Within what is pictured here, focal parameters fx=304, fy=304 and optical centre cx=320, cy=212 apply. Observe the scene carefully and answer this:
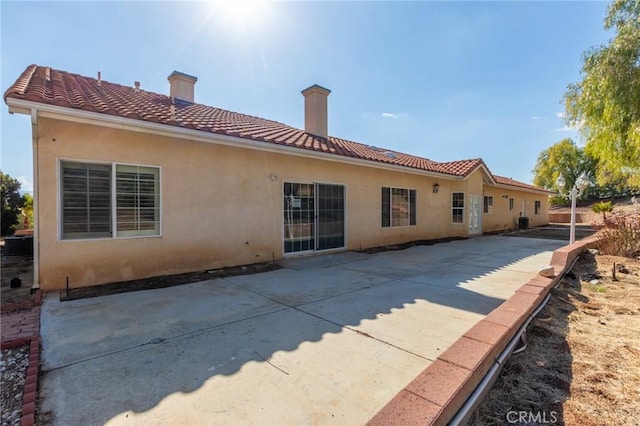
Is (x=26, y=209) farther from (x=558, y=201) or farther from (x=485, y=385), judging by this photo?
(x=558, y=201)

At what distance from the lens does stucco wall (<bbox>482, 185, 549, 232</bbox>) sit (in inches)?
734

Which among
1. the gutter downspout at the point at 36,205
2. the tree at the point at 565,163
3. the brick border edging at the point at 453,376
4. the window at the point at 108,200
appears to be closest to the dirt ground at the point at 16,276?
the gutter downspout at the point at 36,205

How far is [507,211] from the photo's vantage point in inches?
819

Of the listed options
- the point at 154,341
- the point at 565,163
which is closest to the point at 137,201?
the point at 154,341

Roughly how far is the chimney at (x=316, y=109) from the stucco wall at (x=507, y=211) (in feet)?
38.3

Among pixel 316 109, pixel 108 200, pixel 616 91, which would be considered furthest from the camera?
pixel 316 109

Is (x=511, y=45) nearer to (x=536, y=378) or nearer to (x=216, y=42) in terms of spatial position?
(x=216, y=42)

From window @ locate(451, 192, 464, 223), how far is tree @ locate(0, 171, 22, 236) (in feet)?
70.5

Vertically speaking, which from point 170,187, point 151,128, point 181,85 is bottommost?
point 170,187

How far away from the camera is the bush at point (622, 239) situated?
920 cm

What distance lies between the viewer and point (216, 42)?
8453 millimetres

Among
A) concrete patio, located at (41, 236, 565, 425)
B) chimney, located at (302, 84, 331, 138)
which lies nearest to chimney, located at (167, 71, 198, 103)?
chimney, located at (302, 84, 331, 138)

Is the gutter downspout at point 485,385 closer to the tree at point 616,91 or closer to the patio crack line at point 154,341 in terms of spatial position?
the patio crack line at point 154,341

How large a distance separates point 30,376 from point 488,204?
67.3ft
